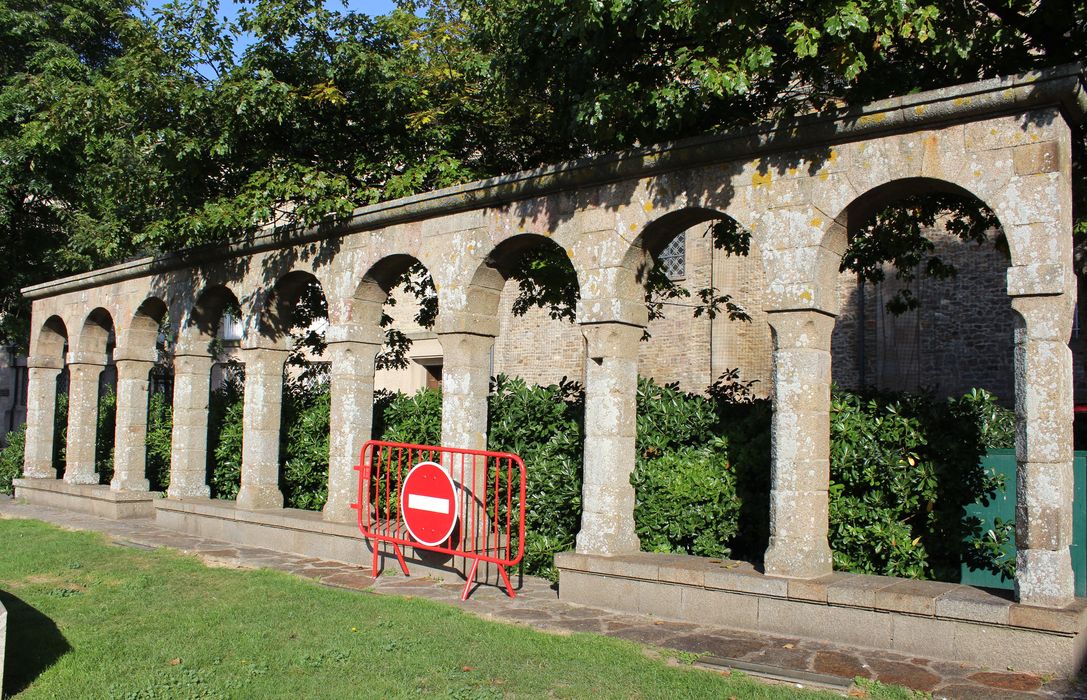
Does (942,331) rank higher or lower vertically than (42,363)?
higher

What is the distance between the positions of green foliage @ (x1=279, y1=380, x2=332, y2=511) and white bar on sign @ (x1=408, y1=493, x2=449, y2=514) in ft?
10.9

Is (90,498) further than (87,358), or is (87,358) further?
(87,358)

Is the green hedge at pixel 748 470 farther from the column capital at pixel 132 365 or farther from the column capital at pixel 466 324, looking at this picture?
the column capital at pixel 132 365

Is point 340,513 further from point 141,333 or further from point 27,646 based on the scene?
point 141,333

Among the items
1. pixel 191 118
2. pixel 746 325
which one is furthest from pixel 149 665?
pixel 746 325

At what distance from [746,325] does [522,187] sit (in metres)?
10.5

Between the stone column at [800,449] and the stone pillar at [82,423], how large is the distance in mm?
11629

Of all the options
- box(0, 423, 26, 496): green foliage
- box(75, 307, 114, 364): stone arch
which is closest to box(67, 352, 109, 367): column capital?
box(75, 307, 114, 364): stone arch

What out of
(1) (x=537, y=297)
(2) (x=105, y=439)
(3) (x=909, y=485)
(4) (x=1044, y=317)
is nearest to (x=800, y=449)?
(3) (x=909, y=485)

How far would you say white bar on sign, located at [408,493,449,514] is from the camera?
311 inches

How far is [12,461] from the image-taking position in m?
17.0

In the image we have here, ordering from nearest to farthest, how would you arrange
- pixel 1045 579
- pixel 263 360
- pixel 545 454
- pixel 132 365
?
pixel 1045 579
pixel 545 454
pixel 263 360
pixel 132 365

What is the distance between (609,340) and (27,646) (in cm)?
452

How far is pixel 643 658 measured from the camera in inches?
231
